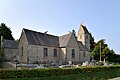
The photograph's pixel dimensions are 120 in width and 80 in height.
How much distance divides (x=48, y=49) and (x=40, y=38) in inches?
115

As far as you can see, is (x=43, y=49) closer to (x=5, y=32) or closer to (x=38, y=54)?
(x=38, y=54)

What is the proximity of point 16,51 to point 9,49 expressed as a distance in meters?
1.95

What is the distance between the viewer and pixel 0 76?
655 inches

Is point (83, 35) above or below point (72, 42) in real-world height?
above

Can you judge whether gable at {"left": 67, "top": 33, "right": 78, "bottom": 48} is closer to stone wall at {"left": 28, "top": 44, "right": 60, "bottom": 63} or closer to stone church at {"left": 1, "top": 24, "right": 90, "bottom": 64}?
stone church at {"left": 1, "top": 24, "right": 90, "bottom": 64}

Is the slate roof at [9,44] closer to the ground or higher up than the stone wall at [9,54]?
higher up

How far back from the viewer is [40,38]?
135 ft

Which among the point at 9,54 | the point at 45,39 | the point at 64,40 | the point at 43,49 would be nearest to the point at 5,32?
the point at 9,54

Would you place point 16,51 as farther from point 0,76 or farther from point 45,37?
point 0,76

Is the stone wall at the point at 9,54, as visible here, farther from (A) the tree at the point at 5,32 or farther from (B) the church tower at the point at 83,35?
(B) the church tower at the point at 83,35

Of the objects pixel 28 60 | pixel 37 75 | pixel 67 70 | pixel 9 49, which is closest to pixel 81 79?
pixel 67 70

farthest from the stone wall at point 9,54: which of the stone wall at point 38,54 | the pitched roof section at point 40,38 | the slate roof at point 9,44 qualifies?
the pitched roof section at point 40,38

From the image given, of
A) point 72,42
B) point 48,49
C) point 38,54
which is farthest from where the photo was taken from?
point 72,42

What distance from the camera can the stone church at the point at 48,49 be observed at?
38.4 metres
